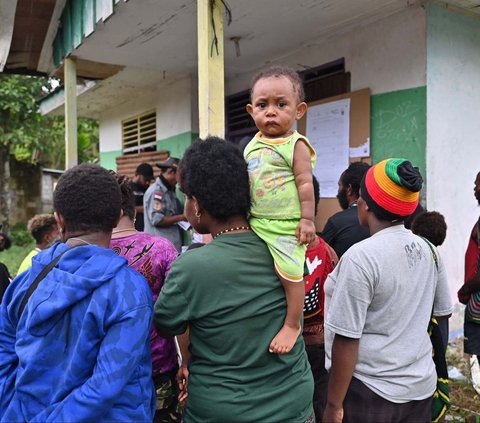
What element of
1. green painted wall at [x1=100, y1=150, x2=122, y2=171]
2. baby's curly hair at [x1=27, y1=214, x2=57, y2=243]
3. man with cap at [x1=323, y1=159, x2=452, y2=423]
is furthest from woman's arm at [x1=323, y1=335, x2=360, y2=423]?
green painted wall at [x1=100, y1=150, x2=122, y2=171]

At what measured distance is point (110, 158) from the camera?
29.9 feet

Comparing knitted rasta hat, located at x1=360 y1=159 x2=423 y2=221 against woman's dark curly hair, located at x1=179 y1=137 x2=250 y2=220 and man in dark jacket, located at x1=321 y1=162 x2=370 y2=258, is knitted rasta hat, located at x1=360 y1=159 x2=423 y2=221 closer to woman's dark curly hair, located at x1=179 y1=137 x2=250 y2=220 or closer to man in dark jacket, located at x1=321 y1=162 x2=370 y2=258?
woman's dark curly hair, located at x1=179 y1=137 x2=250 y2=220

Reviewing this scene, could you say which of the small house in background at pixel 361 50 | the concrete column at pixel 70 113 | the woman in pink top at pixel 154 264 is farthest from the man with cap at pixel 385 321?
the concrete column at pixel 70 113

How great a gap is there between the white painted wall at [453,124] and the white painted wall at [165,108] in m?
3.38

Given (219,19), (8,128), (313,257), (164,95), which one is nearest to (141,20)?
(219,19)

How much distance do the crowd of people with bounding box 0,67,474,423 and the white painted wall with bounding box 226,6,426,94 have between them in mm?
2581

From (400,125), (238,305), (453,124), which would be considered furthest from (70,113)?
(238,305)

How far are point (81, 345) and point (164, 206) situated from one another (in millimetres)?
3445

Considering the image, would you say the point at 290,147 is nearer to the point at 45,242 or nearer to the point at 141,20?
the point at 45,242

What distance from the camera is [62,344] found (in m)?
1.38

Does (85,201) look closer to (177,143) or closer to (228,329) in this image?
(228,329)

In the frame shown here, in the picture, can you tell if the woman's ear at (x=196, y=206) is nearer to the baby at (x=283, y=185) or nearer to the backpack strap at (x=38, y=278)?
the baby at (x=283, y=185)

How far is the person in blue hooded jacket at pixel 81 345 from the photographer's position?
4.34 ft

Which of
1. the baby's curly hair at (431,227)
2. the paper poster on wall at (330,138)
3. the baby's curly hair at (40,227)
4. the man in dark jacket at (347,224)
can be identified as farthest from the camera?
the paper poster on wall at (330,138)
